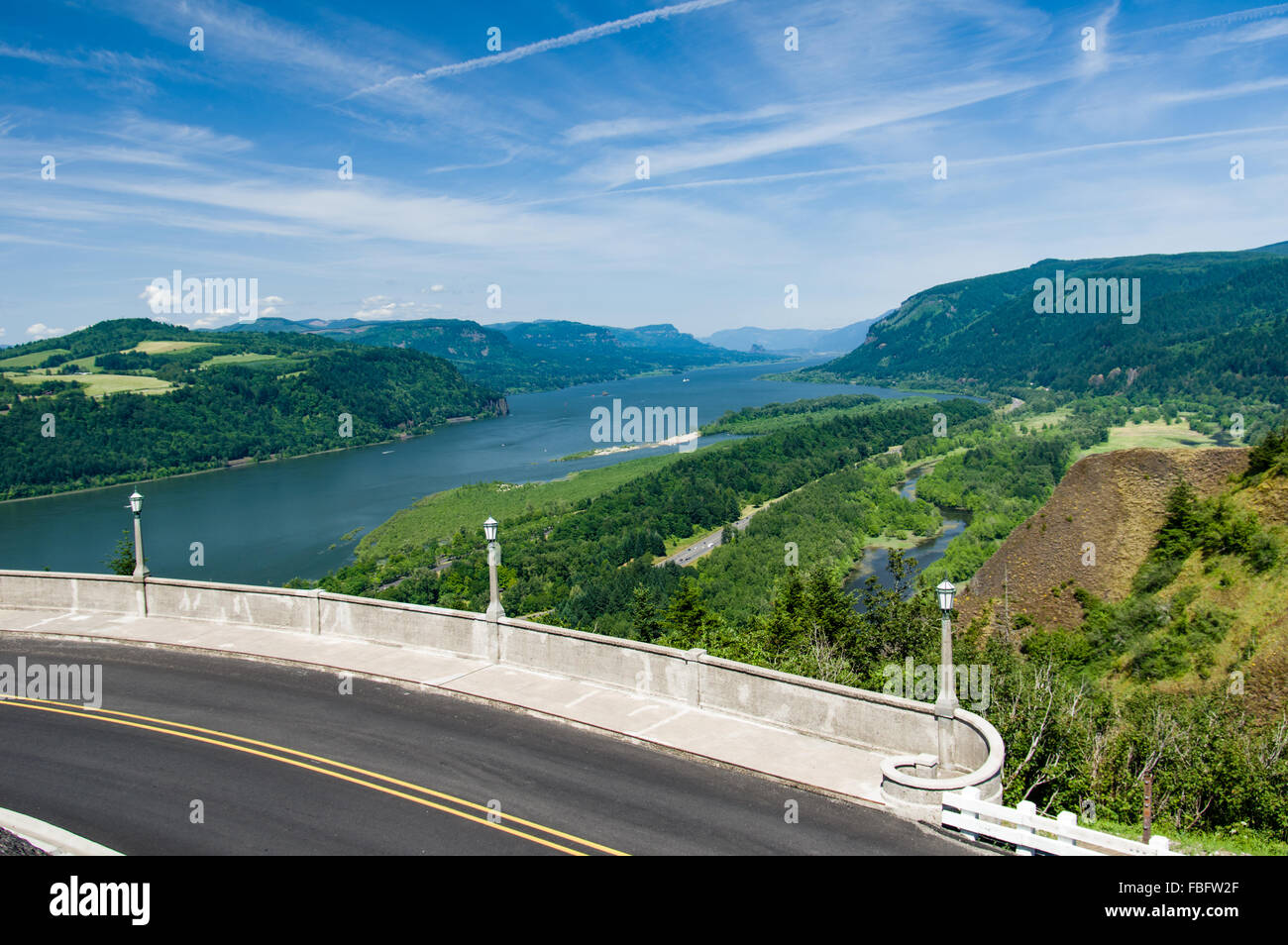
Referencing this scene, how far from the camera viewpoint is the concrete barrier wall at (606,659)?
12274mm

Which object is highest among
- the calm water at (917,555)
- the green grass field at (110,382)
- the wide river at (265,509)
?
the green grass field at (110,382)

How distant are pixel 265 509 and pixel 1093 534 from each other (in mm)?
94897

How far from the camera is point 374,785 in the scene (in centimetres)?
1251

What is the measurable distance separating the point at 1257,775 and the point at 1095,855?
770cm

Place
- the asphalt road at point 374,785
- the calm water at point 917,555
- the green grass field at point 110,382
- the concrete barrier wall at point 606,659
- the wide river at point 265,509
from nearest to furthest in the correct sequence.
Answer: the asphalt road at point 374,785
the concrete barrier wall at point 606,659
the calm water at point 917,555
the wide river at point 265,509
the green grass field at point 110,382

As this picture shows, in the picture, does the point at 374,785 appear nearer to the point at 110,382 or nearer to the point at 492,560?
the point at 492,560

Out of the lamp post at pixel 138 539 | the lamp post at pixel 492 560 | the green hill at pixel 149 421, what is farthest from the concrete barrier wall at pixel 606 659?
the green hill at pixel 149 421

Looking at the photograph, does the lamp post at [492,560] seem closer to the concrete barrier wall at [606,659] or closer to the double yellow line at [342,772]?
the concrete barrier wall at [606,659]

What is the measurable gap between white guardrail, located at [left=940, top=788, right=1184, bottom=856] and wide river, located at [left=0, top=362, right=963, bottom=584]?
69.6 m

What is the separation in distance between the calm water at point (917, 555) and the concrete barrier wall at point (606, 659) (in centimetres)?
4499

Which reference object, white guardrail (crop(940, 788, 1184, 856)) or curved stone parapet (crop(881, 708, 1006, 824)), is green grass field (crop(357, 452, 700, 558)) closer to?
curved stone parapet (crop(881, 708, 1006, 824))

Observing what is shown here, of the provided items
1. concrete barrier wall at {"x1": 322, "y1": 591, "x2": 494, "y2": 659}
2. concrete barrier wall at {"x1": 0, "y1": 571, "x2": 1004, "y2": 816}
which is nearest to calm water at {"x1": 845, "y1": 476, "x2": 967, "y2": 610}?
concrete barrier wall at {"x1": 322, "y1": 591, "x2": 494, "y2": 659}

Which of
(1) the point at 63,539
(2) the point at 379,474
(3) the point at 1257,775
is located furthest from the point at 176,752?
(2) the point at 379,474
